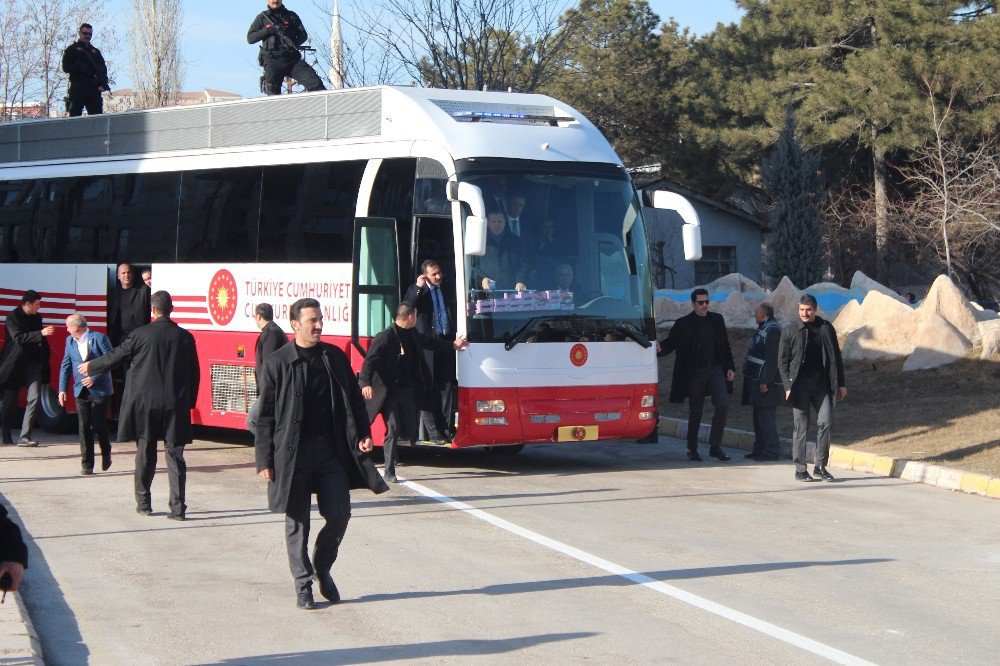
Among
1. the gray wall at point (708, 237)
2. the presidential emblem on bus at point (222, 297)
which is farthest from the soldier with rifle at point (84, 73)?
the gray wall at point (708, 237)

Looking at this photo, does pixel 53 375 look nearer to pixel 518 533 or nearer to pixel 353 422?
pixel 518 533

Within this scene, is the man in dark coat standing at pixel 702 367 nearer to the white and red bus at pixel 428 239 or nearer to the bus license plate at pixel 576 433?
the white and red bus at pixel 428 239

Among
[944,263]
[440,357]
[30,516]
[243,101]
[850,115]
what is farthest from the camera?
[850,115]

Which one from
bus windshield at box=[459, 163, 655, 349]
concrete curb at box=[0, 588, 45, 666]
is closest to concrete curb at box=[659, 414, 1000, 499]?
bus windshield at box=[459, 163, 655, 349]

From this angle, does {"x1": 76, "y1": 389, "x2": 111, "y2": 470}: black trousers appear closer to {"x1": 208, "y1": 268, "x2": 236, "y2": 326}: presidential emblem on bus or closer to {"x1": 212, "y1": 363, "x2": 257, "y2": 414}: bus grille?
{"x1": 212, "y1": 363, "x2": 257, "y2": 414}: bus grille

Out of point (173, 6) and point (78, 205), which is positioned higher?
point (173, 6)

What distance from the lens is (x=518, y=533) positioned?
34.6 feet

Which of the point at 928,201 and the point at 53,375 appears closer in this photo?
the point at 53,375

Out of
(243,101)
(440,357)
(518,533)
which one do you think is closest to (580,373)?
(440,357)

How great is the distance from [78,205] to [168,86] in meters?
26.8

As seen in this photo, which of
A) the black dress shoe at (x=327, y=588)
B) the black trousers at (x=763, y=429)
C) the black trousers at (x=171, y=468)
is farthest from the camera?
the black trousers at (x=763, y=429)

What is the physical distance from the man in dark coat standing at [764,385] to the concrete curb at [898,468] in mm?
528

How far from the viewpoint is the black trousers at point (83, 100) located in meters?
20.1

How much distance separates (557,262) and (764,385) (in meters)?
3.46
